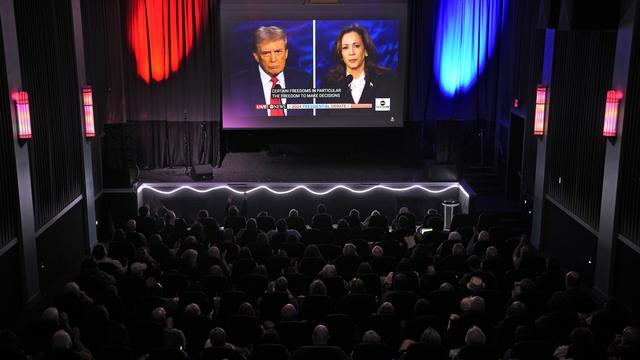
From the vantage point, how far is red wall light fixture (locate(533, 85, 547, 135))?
48.5 ft

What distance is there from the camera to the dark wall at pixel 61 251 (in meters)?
12.7

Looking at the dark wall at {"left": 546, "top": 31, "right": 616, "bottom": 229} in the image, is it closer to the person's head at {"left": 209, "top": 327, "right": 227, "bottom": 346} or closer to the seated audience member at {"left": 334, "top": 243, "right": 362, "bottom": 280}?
the seated audience member at {"left": 334, "top": 243, "right": 362, "bottom": 280}

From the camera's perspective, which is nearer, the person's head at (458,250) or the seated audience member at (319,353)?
the seated audience member at (319,353)

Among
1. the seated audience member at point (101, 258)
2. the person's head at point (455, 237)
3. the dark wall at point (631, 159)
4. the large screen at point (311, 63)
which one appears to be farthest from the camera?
the large screen at point (311, 63)

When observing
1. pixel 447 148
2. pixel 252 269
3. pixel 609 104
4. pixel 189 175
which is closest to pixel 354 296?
pixel 252 269

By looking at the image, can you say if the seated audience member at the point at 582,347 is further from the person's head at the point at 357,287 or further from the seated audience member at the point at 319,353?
the person's head at the point at 357,287

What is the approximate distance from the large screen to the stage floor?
903 millimetres

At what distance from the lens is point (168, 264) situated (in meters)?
11.8

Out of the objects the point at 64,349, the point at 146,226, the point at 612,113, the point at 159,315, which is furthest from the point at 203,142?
the point at 64,349

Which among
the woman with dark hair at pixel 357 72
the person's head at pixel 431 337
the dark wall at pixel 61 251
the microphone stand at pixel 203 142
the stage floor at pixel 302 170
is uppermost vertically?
the woman with dark hair at pixel 357 72

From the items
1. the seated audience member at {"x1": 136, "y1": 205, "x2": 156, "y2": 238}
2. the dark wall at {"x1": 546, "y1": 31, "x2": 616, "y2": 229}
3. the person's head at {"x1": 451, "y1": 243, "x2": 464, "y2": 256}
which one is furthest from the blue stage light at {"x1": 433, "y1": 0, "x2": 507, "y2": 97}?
the seated audience member at {"x1": 136, "y1": 205, "x2": 156, "y2": 238}

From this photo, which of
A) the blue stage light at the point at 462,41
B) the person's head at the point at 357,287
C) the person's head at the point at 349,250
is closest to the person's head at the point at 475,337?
the person's head at the point at 357,287

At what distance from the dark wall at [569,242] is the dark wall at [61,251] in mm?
8926

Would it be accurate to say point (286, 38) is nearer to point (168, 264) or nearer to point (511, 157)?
point (511, 157)
